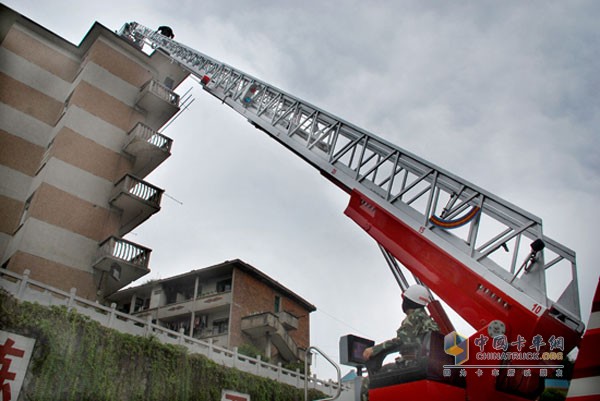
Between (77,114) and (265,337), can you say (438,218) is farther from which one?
(265,337)

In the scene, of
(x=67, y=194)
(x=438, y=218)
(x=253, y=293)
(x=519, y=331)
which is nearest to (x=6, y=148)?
(x=67, y=194)

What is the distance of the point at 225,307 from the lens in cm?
2130

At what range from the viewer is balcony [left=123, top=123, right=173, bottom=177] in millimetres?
17156

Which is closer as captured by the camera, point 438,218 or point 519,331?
point 519,331

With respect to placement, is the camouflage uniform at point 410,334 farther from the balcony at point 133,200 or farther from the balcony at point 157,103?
the balcony at point 157,103

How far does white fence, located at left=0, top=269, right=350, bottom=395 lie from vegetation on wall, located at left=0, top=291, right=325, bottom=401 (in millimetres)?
347

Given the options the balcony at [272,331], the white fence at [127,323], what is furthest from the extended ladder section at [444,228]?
the balcony at [272,331]

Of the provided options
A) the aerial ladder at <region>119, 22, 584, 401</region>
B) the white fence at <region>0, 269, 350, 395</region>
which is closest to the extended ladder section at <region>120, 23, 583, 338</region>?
the aerial ladder at <region>119, 22, 584, 401</region>

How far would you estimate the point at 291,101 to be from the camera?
11508mm

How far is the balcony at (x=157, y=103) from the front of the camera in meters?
18.0

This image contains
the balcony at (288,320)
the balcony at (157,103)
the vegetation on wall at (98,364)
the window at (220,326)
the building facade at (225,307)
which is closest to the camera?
the vegetation on wall at (98,364)

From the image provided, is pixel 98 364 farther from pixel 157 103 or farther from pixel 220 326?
pixel 220 326

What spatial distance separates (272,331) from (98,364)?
1187 cm

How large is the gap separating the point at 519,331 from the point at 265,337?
17.1 metres
